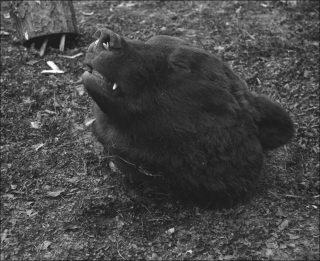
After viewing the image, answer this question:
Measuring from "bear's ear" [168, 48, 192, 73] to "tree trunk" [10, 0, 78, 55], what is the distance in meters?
3.00

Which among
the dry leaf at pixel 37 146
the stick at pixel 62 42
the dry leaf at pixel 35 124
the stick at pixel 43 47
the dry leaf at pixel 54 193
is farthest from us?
the stick at pixel 62 42

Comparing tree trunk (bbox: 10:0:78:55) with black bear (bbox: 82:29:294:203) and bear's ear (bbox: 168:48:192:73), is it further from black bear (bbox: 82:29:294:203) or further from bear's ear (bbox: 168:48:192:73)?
bear's ear (bbox: 168:48:192:73)

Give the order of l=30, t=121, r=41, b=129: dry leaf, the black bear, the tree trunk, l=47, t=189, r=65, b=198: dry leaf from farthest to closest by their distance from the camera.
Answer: the tree trunk < l=30, t=121, r=41, b=129: dry leaf < l=47, t=189, r=65, b=198: dry leaf < the black bear

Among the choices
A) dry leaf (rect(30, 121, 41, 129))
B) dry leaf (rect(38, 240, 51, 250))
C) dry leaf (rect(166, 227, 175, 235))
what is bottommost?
dry leaf (rect(166, 227, 175, 235))

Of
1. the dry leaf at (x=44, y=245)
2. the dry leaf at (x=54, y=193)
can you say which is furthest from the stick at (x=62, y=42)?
the dry leaf at (x=44, y=245)

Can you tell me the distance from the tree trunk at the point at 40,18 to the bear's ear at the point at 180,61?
9.83 ft

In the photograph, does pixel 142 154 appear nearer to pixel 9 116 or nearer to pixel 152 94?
pixel 152 94

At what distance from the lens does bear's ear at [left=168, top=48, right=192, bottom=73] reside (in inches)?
155

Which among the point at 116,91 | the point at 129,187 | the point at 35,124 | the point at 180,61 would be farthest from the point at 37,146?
the point at 180,61

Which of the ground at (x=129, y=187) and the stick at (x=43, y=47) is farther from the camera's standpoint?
the stick at (x=43, y=47)

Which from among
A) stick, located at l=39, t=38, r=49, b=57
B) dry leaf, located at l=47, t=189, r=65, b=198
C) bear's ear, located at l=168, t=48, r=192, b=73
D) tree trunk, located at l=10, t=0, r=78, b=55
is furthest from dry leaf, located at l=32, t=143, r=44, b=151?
tree trunk, located at l=10, t=0, r=78, b=55

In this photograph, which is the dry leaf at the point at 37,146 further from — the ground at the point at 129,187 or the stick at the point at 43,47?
the stick at the point at 43,47

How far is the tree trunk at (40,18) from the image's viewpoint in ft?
21.2

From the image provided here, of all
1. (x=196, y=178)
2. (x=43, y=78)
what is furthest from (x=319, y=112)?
(x=43, y=78)
